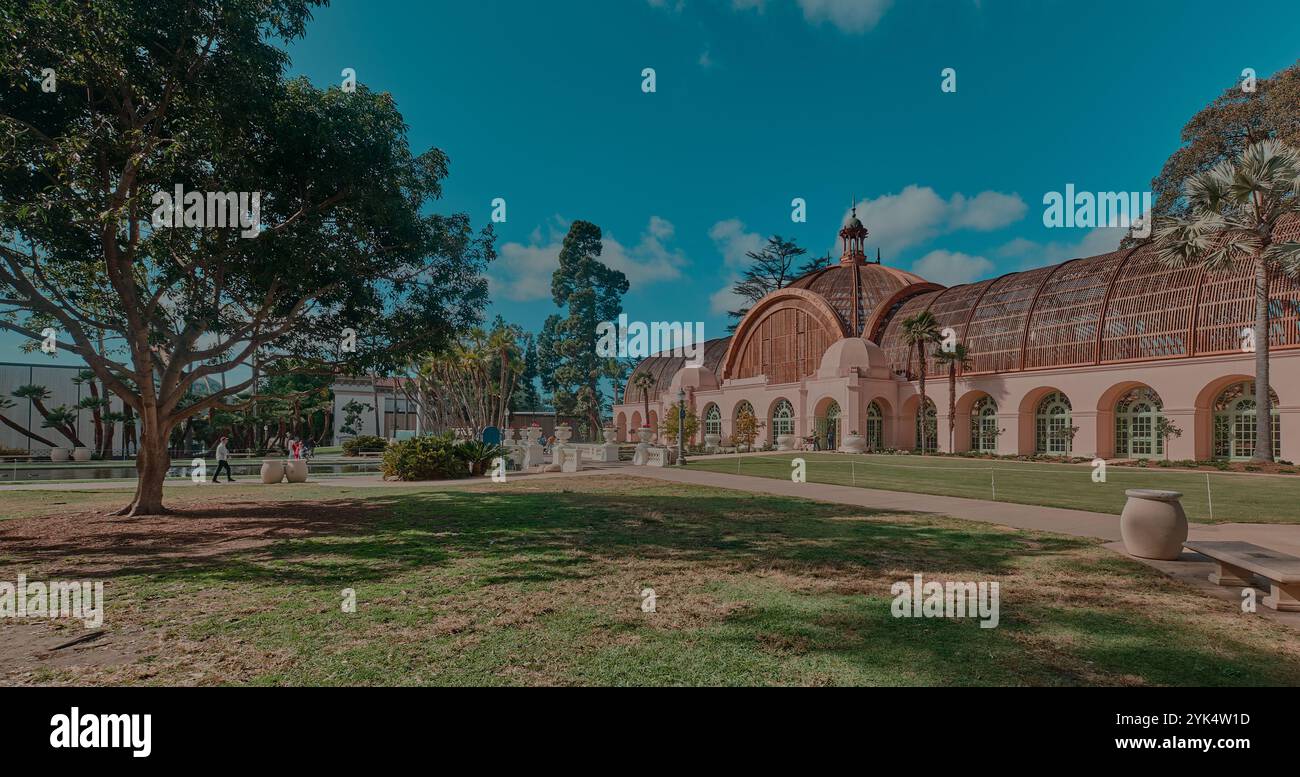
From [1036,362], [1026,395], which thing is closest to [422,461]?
[1026,395]

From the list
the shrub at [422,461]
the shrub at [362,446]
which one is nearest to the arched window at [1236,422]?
the shrub at [422,461]

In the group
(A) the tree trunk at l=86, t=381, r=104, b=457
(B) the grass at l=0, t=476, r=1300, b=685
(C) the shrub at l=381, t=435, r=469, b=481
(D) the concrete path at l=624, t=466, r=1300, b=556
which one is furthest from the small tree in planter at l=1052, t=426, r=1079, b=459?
(A) the tree trunk at l=86, t=381, r=104, b=457

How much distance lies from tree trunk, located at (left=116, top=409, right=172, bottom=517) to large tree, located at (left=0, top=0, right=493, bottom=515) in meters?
0.03

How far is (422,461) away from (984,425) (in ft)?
110

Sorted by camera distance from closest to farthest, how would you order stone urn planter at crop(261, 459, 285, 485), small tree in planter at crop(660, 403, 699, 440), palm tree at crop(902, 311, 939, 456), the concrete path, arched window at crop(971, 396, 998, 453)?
the concrete path → stone urn planter at crop(261, 459, 285, 485) → arched window at crop(971, 396, 998, 453) → palm tree at crop(902, 311, 939, 456) → small tree in planter at crop(660, 403, 699, 440)

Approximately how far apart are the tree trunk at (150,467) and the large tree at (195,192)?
0.03 m

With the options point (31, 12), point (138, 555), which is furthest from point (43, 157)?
point (138, 555)

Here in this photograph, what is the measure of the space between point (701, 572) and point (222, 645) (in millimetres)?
4601

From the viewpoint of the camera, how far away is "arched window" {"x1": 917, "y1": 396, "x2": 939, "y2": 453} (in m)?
38.4

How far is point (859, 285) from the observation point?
152 ft

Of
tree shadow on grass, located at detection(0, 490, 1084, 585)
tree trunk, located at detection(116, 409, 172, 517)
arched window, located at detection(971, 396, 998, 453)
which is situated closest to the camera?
tree shadow on grass, located at detection(0, 490, 1084, 585)

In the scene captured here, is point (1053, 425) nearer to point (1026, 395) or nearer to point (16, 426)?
point (1026, 395)

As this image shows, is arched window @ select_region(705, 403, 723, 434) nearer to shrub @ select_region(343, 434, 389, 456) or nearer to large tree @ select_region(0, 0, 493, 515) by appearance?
shrub @ select_region(343, 434, 389, 456)

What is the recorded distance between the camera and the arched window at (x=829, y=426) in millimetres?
40875
